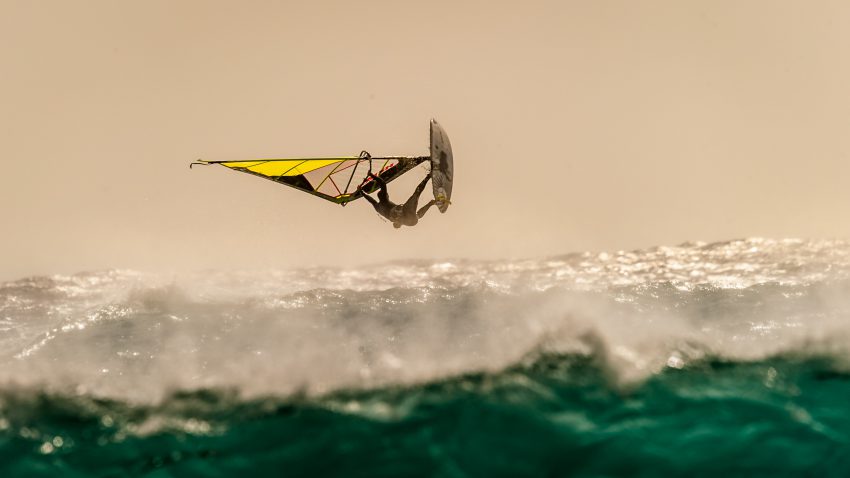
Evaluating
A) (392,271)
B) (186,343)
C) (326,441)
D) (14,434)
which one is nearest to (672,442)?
(326,441)

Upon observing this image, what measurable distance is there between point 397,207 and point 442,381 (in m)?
4.73

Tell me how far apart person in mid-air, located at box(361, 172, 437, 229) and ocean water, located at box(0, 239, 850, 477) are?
3906mm

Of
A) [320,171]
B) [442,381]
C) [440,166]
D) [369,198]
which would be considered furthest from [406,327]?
[440,166]

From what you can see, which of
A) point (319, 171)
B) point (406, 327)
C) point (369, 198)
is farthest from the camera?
point (406, 327)

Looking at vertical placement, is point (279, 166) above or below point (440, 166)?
below

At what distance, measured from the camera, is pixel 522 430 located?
55.5ft

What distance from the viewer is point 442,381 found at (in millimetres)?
19078

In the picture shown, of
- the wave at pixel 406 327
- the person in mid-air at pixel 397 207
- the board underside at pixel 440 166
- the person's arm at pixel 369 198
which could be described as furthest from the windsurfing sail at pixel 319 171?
the wave at pixel 406 327

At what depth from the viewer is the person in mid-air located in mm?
18844

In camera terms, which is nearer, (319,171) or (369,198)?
(369,198)

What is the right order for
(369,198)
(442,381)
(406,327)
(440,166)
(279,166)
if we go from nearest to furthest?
(440,166), (279,166), (369,198), (442,381), (406,327)

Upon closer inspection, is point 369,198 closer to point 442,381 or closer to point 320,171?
point 320,171

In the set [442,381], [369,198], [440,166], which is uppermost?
[440,166]

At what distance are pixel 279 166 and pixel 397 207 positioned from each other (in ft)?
10.6
